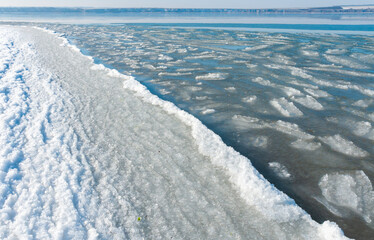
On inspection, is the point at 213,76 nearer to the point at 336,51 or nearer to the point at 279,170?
the point at 279,170

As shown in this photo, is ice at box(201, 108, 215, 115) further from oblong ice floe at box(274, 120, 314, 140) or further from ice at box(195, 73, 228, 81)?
ice at box(195, 73, 228, 81)

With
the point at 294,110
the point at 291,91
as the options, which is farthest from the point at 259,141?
the point at 291,91

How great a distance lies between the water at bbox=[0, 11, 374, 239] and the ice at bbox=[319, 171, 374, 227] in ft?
0.04

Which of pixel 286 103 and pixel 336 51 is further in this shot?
pixel 336 51

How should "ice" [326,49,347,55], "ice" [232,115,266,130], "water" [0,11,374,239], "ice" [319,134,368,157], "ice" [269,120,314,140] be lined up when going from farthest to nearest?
1. "ice" [326,49,347,55]
2. "ice" [232,115,266,130]
3. "ice" [269,120,314,140]
4. "ice" [319,134,368,157]
5. "water" [0,11,374,239]

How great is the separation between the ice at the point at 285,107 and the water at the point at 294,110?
0.02m

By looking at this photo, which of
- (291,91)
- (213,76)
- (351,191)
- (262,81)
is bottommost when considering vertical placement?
(351,191)

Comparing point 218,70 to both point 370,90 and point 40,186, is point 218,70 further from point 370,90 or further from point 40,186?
point 40,186

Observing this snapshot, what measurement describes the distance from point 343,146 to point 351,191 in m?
1.32

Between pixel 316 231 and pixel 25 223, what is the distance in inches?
127

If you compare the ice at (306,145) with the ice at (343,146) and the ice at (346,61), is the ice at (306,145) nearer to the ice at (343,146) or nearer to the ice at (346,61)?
the ice at (343,146)

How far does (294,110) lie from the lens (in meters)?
5.90

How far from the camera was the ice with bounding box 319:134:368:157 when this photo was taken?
423 centimetres

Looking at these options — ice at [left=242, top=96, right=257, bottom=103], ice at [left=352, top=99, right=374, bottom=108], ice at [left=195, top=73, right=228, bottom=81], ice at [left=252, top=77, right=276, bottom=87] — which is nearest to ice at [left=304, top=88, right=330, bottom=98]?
ice at [left=352, top=99, right=374, bottom=108]
